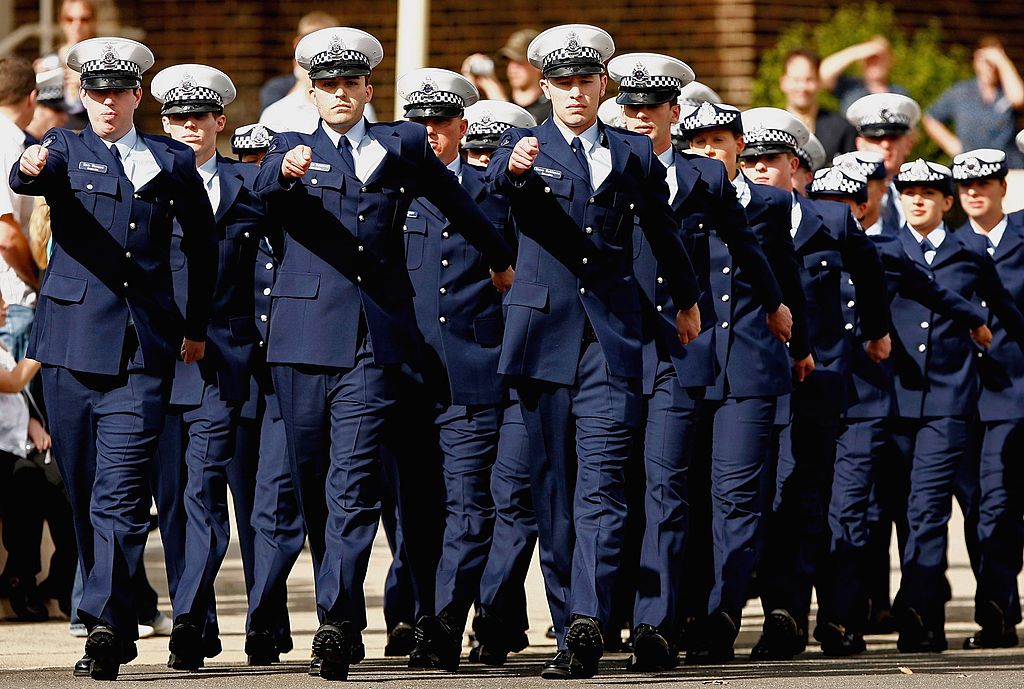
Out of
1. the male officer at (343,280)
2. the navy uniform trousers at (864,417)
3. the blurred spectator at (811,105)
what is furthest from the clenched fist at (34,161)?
the blurred spectator at (811,105)

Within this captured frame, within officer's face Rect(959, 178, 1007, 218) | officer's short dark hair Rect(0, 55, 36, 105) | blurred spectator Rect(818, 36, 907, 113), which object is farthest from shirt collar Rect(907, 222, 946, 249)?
blurred spectator Rect(818, 36, 907, 113)

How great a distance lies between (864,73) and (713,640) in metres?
8.13

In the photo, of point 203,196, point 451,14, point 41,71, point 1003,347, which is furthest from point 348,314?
point 451,14

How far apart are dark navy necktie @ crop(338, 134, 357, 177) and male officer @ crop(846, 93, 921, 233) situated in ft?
14.2

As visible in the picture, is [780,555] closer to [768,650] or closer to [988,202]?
[768,650]

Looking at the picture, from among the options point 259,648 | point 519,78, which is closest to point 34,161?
point 259,648

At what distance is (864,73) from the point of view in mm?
17156

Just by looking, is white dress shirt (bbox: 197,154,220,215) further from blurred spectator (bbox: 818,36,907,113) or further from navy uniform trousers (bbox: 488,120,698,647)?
blurred spectator (bbox: 818,36,907,113)

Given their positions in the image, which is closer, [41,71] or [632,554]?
[632,554]

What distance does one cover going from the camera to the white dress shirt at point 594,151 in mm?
8984

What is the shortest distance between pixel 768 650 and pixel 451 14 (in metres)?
11.5

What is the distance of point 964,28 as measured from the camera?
2073cm

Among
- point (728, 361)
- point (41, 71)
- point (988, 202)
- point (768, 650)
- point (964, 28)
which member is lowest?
point (768, 650)

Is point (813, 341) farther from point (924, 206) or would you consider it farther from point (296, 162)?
point (296, 162)
